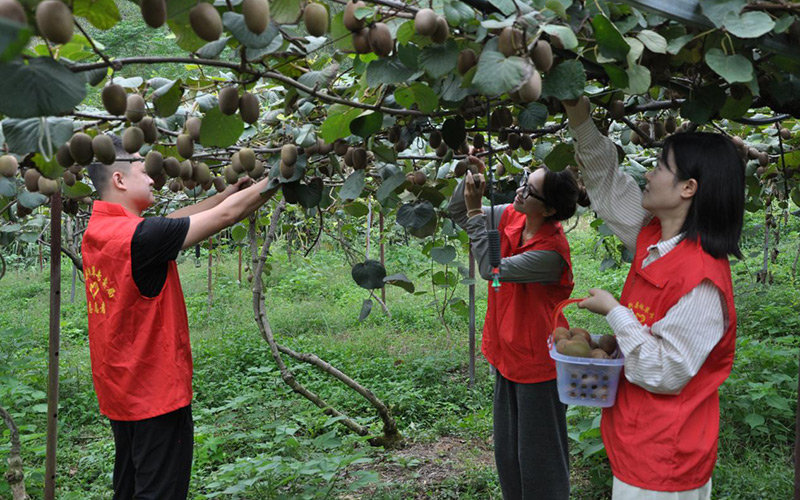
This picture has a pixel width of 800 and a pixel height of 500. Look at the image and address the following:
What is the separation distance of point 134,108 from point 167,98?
0.22 ft

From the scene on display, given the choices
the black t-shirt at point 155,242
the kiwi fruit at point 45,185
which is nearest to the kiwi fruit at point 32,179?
the kiwi fruit at point 45,185

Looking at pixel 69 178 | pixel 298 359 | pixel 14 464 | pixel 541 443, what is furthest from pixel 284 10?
pixel 298 359

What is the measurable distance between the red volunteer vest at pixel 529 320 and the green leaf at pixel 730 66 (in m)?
1.02

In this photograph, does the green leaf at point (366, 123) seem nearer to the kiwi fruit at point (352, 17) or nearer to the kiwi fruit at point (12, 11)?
A: the kiwi fruit at point (352, 17)

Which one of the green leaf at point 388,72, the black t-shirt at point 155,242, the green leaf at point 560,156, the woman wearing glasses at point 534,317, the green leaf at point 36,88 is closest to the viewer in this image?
the green leaf at point 36,88

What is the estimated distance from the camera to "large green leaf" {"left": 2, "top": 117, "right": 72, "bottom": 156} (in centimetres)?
94

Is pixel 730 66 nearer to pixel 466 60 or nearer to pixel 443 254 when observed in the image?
pixel 466 60

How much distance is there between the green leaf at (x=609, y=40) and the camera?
3.06 ft

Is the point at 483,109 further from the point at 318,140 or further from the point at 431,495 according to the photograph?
the point at 431,495

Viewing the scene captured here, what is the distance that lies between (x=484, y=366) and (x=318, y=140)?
3232mm

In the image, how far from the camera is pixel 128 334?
6.07 ft

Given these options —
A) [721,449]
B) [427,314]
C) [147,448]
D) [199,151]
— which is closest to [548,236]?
[199,151]

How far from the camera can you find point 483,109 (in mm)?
1395

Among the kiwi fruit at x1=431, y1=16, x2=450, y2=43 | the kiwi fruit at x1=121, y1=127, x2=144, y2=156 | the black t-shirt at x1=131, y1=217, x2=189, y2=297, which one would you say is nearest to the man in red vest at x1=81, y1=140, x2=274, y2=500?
the black t-shirt at x1=131, y1=217, x2=189, y2=297
